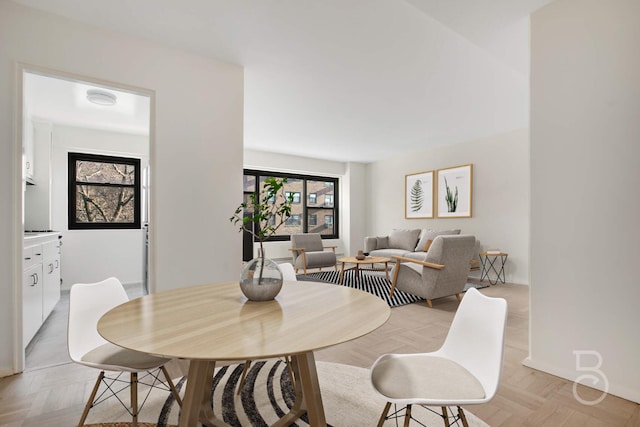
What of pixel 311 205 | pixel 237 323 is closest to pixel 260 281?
pixel 237 323

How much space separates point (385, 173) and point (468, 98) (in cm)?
393

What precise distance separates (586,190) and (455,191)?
434 centimetres

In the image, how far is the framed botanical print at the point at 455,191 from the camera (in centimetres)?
601

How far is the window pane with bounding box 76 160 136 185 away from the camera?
16.6 ft

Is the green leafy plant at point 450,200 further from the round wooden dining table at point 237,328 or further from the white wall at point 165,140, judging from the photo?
the round wooden dining table at point 237,328

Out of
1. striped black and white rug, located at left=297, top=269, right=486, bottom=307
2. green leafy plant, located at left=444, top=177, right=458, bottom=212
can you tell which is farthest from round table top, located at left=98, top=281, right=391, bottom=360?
green leafy plant, located at left=444, top=177, right=458, bottom=212

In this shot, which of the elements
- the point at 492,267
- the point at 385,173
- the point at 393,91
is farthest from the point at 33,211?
the point at 492,267

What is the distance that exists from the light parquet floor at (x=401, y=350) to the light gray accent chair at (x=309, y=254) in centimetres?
300

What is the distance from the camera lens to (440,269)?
3.69 meters

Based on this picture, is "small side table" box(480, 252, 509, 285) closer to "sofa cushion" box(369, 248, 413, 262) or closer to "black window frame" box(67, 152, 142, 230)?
"sofa cushion" box(369, 248, 413, 262)

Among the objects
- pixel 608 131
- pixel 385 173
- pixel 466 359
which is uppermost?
pixel 385 173

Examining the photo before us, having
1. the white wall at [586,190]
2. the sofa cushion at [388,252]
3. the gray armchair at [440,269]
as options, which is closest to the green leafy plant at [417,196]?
the sofa cushion at [388,252]

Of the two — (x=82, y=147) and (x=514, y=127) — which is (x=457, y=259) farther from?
(x=82, y=147)

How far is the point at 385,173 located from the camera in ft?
25.8
